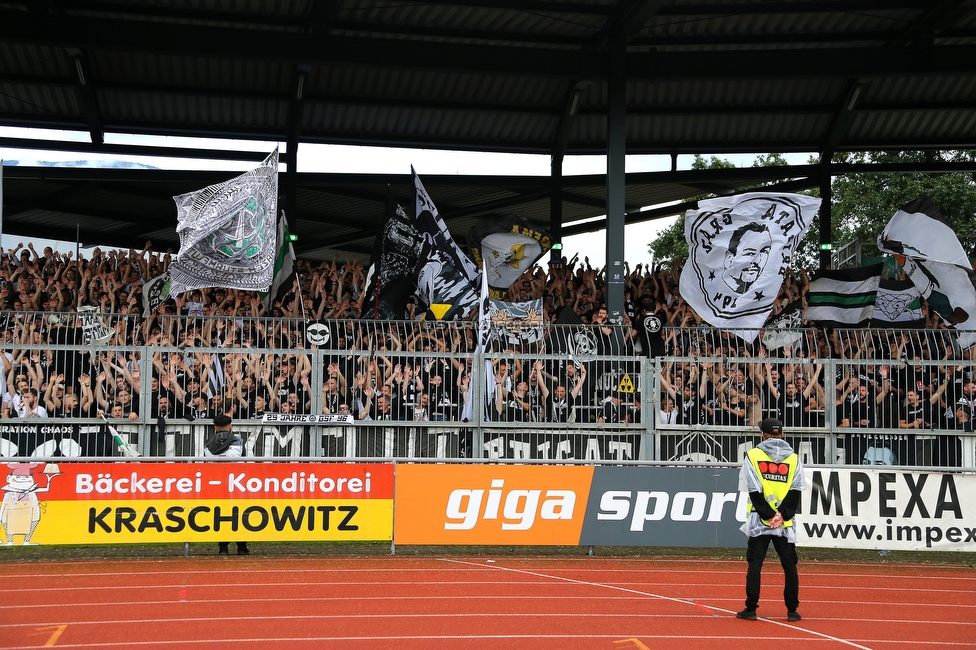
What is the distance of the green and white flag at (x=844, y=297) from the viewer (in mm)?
19734

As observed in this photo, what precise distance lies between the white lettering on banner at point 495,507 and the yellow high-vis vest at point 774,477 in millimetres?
4328

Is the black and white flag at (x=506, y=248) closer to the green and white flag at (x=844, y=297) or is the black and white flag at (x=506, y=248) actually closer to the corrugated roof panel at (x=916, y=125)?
the green and white flag at (x=844, y=297)

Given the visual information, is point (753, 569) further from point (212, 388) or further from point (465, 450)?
point (212, 388)

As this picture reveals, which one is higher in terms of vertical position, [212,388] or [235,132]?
[235,132]

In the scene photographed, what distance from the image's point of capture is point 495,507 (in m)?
13.9

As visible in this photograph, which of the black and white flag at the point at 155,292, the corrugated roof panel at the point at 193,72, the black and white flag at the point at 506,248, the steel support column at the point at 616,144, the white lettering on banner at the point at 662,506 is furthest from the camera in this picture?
the corrugated roof panel at the point at 193,72

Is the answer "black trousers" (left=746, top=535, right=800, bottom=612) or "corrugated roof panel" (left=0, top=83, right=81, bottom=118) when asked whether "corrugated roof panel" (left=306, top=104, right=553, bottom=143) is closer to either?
"corrugated roof panel" (left=0, top=83, right=81, bottom=118)

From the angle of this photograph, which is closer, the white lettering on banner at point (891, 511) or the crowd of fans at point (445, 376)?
the white lettering on banner at point (891, 511)

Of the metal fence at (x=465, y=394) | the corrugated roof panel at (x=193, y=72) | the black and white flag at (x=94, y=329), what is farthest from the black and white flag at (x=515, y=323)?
the corrugated roof panel at (x=193, y=72)

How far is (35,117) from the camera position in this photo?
23.0 m

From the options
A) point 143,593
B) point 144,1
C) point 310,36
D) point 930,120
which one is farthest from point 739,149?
point 143,593

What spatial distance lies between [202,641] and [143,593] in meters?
2.59

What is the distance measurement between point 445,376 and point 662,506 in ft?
14.3

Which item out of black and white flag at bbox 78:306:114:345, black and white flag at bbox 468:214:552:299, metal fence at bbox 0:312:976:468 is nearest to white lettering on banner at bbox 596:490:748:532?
metal fence at bbox 0:312:976:468
